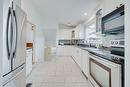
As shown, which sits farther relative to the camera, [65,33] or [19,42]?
[65,33]

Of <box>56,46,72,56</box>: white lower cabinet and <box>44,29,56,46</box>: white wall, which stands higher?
<box>44,29,56,46</box>: white wall

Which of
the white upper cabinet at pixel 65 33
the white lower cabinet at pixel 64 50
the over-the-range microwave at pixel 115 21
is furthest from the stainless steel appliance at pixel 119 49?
the white upper cabinet at pixel 65 33

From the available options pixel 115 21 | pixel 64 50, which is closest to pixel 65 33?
pixel 64 50

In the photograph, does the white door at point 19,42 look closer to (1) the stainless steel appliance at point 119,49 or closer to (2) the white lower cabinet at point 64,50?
(1) the stainless steel appliance at point 119,49

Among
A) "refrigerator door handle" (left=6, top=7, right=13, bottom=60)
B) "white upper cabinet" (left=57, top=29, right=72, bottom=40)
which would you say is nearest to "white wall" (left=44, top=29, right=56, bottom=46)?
"white upper cabinet" (left=57, top=29, right=72, bottom=40)

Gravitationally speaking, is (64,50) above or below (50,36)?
below

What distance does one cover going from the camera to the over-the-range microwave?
1857 millimetres

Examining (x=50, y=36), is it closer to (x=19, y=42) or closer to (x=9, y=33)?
(x=19, y=42)

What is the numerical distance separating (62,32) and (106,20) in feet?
26.2

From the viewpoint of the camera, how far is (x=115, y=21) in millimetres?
2078

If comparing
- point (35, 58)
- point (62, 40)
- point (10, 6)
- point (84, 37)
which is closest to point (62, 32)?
point (62, 40)

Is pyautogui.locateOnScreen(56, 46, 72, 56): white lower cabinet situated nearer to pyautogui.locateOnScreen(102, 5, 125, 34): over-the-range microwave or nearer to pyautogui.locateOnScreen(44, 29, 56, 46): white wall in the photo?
pyautogui.locateOnScreen(44, 29, 56, 46): white wall

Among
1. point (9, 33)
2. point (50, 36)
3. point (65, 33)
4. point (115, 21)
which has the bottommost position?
point (9, 33)

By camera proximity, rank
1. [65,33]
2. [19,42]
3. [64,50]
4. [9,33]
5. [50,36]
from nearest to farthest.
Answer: [9,33]
[19,42]
[50,36]
[64,50]
[65,33]
